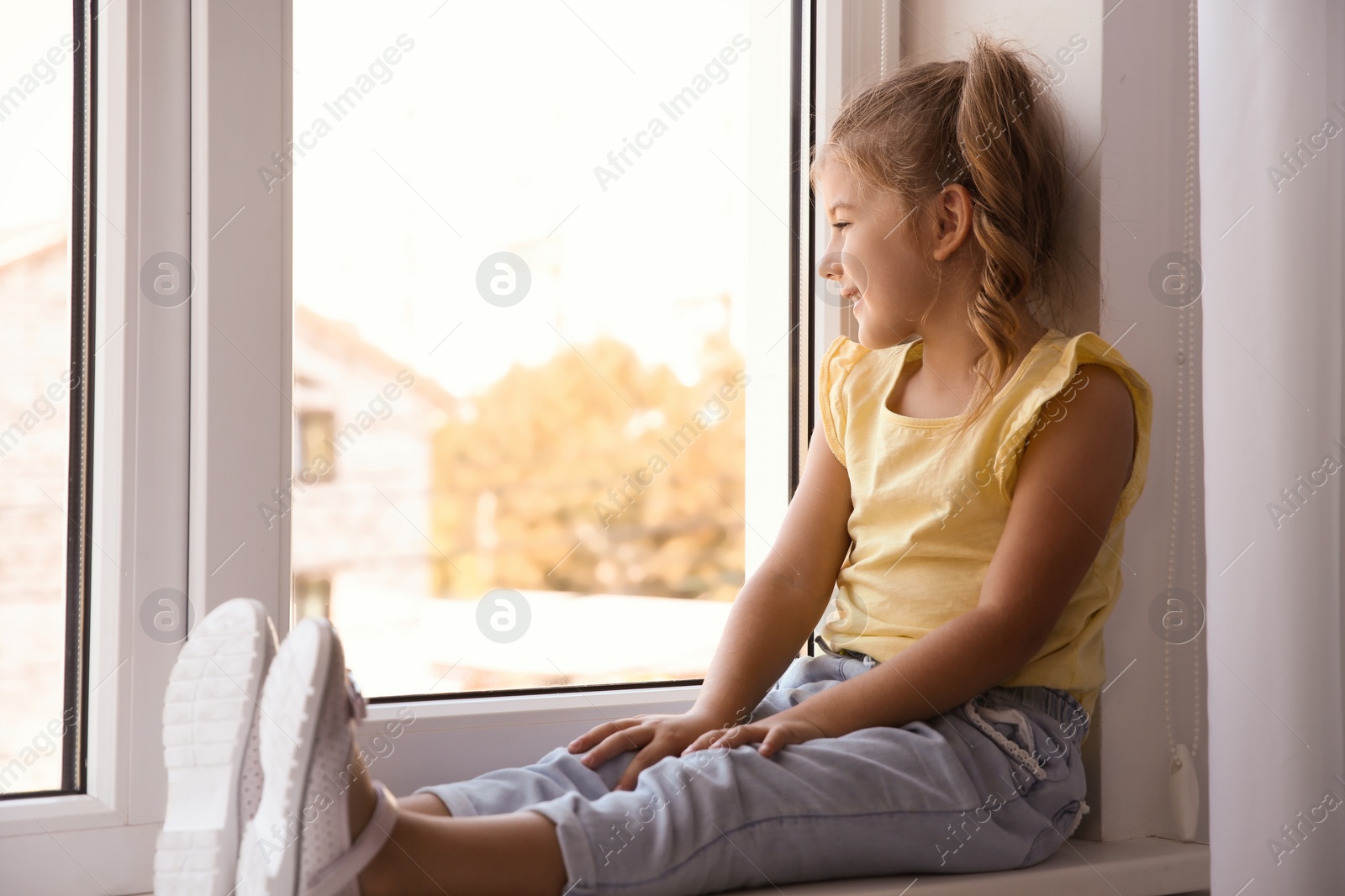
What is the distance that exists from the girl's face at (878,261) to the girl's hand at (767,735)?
39 centimetres

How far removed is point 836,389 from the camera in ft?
3.48

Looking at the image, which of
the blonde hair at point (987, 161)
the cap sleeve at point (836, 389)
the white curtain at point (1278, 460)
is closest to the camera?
the white curtain at point (1278, 460)

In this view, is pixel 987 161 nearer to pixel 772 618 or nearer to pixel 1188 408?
pixel 1188 408

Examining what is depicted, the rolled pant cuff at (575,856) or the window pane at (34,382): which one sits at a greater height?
the window pane at (34,382)

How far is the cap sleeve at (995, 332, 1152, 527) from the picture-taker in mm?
874

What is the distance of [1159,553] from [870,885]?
42cm

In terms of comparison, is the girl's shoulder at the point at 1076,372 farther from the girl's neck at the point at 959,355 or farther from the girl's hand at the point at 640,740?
the girl's hand at the point at 640,740

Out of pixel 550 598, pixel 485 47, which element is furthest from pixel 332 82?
pixel 550 598

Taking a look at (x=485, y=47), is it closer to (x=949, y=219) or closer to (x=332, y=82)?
(x=332, y=82)

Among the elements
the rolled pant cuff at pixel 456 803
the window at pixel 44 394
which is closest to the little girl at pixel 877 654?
the rolled pant cuff at pixel 456 803

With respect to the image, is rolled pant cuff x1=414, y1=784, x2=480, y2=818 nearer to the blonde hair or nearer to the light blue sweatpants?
the light blue sweatpants

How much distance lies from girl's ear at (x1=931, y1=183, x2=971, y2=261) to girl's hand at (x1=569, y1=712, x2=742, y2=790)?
481 millimetres

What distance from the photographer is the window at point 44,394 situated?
870mm

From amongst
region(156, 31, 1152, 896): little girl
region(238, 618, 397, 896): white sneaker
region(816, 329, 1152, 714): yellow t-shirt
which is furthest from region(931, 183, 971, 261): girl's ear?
region(238, 618, 397, 896): white sneaker
